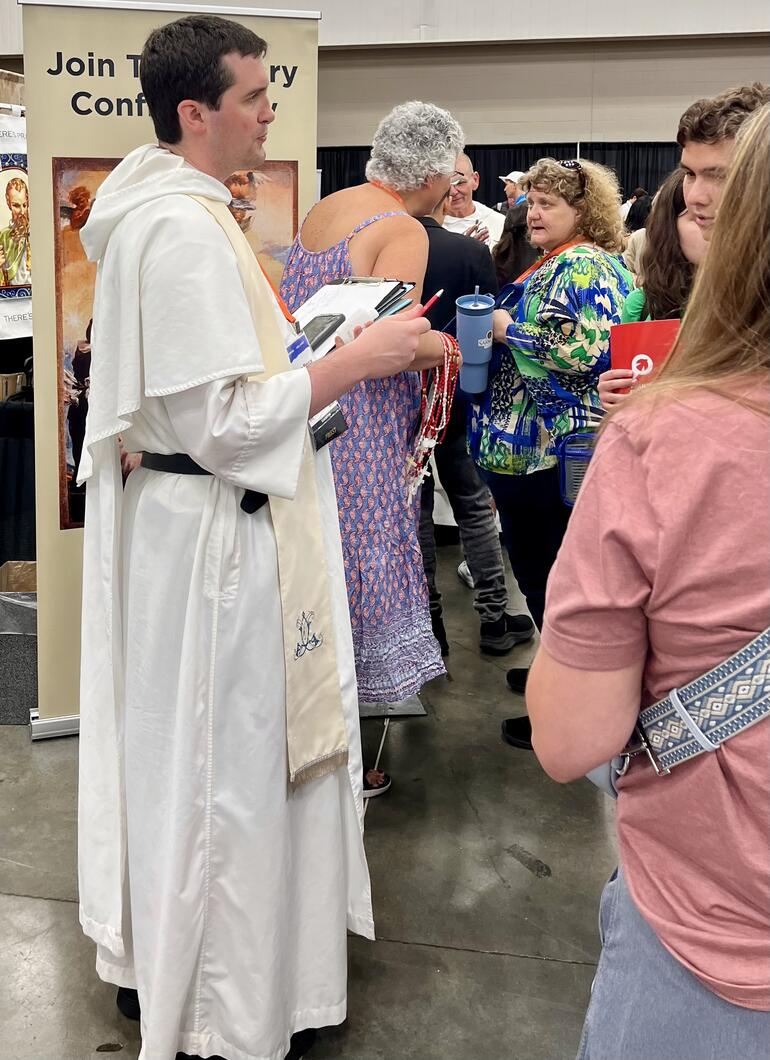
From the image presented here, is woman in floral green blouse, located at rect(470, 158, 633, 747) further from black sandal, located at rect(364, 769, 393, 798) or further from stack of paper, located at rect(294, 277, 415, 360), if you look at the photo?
stack of paper, located at rect(294, 277, 415, 360)

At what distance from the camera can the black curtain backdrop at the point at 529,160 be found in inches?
332

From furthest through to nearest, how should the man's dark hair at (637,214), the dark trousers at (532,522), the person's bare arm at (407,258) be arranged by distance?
1. the man's dark hair at (637,214)
2. the dark trousers at (532,522)
3. the person's bare arm at (407,258)

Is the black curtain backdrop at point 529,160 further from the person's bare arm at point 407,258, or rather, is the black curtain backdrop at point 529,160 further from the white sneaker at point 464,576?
the person's bare arm at point 407,258

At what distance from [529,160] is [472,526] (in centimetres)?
595

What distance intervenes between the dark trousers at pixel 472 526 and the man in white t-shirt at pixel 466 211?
3.96 ft

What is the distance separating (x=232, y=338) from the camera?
1410 millimetres

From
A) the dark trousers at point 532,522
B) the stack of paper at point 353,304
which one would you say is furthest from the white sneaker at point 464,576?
the stack of paper at point 353,304

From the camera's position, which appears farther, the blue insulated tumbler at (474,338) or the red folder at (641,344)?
the blue insulated tumbler at (474,338)

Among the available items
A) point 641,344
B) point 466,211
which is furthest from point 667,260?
point 466,211

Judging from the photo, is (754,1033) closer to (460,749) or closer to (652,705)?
(652,705)

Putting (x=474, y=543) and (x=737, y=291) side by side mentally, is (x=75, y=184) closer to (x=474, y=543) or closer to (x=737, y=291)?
(x=474, y=543)

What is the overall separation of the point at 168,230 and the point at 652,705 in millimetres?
1003

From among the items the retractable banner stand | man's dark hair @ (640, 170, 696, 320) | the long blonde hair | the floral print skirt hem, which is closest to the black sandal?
the floral print skirt hem

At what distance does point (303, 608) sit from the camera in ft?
5.26
